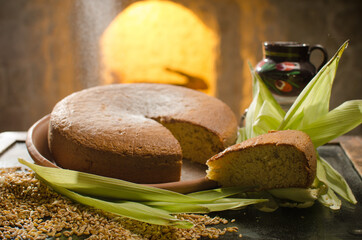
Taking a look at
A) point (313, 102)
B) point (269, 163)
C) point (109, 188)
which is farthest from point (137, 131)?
point (313, 102)

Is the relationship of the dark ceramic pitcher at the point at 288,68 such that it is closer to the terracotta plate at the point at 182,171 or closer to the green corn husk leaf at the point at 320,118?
the green corn husk leaf at the point at 320,118

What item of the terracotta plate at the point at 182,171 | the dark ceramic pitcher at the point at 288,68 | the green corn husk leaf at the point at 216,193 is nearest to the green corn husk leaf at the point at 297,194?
the green corn husk leaf at the point at 216,193

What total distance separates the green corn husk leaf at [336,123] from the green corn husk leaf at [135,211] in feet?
2.46

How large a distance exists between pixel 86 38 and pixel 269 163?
308 centimetres

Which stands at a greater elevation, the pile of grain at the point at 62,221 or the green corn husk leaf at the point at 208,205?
the green corn husk leaf at the point at 208,205

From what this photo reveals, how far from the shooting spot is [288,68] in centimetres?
201

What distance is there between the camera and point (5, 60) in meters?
4.11

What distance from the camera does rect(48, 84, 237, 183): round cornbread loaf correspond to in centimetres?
164

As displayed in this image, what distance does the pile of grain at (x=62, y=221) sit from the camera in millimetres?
1312

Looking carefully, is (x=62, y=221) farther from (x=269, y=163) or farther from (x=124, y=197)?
(x=269, y=163)

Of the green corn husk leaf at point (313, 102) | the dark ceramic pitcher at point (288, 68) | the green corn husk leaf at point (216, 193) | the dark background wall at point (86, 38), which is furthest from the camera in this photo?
the dark background wall at point (86, 38)

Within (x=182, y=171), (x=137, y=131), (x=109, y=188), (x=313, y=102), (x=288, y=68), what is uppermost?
(x=288, y=68)

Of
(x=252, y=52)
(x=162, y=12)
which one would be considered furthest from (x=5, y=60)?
(x=252, y=52)

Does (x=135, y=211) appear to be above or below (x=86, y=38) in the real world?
below
